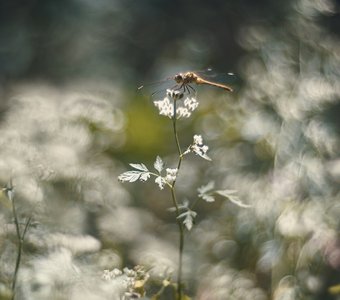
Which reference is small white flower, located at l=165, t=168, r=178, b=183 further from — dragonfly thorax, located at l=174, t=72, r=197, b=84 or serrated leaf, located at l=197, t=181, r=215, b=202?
dragonfly thorax, located at l=174, t=72, r=197, b=84

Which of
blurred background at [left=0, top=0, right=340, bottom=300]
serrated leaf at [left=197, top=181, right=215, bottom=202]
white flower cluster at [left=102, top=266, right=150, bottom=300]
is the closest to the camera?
white flower cluster at [left=102, top=266, right=150, bottom=300]

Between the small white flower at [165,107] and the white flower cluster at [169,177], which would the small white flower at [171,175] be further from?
the small white flower at [165,107]

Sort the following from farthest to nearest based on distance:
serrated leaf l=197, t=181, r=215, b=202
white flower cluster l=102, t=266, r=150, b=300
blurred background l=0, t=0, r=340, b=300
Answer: blurred background l=0, t=0, r=340, b=300
serrated leaf l=197, t=181, r=215, b=202
white flower cluster l=102, t=266, r=150, b=300

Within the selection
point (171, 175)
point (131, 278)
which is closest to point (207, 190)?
point (171, 175)

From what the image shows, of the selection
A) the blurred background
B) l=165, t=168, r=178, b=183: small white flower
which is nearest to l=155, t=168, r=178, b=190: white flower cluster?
l=165, t=168, r=178, b=183: small white flower

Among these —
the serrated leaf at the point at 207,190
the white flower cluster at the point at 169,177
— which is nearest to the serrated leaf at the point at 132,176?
the white flower cluster at the point at 169,177

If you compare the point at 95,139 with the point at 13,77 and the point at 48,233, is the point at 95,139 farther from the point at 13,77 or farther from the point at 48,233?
the point at 13,77
